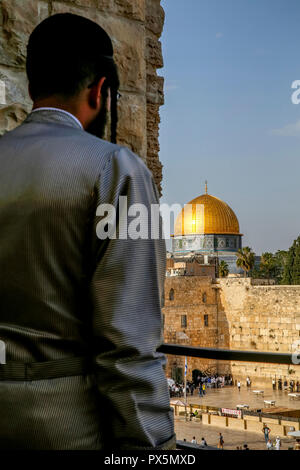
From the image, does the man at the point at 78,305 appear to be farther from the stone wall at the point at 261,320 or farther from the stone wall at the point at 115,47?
the stone wall at the point at 261,320

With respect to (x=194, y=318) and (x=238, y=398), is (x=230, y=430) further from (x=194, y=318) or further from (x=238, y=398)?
(x=194, y=318)

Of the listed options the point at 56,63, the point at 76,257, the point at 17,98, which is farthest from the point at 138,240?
the point at 17,98

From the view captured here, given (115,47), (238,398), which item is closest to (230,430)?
(238,398)

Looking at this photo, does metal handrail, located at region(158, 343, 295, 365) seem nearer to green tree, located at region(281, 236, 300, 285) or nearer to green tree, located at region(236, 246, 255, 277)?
green tree, located at region(281, 236, 300, 285)

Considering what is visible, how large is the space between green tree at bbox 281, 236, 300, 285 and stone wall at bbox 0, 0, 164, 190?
1103 inches

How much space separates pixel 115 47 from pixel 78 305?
1.17 meters

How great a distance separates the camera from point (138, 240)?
958mm

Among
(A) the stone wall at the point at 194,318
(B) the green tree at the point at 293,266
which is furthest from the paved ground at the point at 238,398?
(B) the green tree at the point at 293,266

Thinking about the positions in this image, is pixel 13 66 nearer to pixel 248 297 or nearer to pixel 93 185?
pixel 93 185

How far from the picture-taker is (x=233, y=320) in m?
27.7

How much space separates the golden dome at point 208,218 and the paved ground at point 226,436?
25799mm
